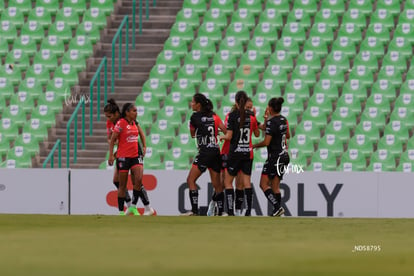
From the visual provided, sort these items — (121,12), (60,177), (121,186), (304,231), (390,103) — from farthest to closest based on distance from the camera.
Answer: (121,12) < (390,103) < (60,177) < (121,186) < (304,231)

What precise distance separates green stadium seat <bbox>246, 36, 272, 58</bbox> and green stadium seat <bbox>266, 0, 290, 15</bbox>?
3.70ft

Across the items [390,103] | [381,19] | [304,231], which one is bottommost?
[304,231]

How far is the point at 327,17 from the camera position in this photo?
2531cm

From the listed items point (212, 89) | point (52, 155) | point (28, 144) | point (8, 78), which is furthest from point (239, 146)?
point (8, 78)

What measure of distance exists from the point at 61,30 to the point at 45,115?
2.75 meters

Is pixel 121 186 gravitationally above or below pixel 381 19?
below

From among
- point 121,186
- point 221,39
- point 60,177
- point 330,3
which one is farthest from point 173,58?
point 121,186

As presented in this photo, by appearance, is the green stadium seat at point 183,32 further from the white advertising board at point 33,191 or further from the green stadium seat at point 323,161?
the white advertising board at point 33,191

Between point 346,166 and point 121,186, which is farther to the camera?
point 346,166

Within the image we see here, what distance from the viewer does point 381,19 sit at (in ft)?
82.6

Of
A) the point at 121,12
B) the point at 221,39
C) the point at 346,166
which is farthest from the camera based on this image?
the point at 121,12

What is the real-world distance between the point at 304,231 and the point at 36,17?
15295mm

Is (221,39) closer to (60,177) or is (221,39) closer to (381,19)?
(381,19)

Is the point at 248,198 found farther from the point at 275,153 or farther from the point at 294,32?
the point at 294,32
